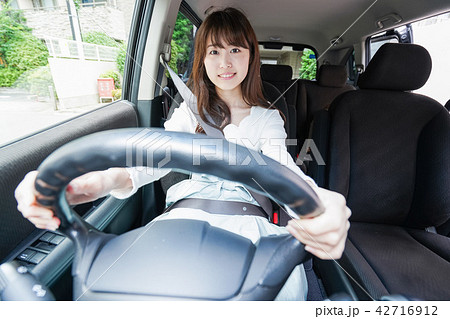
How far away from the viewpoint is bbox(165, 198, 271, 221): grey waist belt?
0.83 metres

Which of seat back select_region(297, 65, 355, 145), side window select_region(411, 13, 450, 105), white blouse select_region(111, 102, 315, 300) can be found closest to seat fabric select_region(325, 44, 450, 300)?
white blouse select_region(111, 102, 315, 300)

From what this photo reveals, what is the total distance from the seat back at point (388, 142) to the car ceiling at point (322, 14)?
2.79ft

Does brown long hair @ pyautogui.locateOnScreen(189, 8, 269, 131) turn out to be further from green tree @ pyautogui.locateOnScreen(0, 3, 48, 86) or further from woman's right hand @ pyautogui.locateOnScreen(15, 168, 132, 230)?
green tree @ pyautogui.locateOnScreen(0, 3, 48, 86)

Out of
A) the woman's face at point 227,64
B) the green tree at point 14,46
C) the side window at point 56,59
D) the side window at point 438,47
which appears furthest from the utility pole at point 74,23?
the side window at point 438,47

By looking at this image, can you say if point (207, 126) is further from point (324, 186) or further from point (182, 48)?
point (182, 48)

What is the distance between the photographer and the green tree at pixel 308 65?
3.55 m

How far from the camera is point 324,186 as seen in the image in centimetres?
124

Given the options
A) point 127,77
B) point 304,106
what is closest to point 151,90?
point 127,77

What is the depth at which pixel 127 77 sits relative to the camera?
1445 mm

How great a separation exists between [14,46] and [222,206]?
828 millimetres

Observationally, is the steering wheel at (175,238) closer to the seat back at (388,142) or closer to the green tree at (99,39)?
the seat back at (388,142)

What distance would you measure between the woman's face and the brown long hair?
0.07 feet

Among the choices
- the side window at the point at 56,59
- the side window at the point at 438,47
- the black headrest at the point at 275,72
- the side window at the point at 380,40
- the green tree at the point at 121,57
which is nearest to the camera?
the side window at the point at 56,59

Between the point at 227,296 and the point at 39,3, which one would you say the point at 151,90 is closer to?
the point at 39,3
